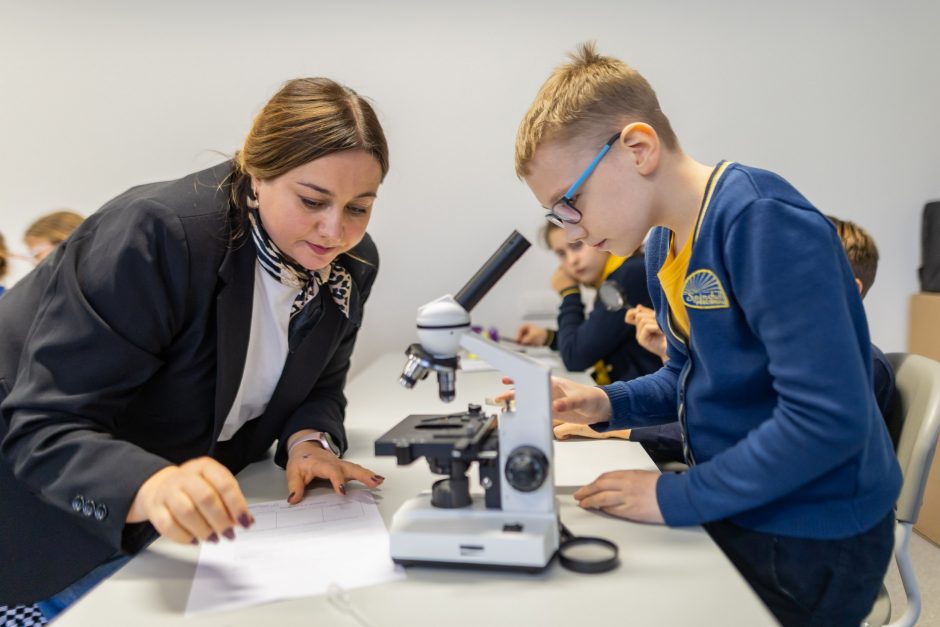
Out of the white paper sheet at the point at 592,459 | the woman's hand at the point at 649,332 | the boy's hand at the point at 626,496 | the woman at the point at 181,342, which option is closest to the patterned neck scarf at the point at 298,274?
the woman at the point at 181,342

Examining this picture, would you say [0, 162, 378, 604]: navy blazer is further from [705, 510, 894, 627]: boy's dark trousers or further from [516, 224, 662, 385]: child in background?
[516, 224, 662, 385]: child in background

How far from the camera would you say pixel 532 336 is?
2.86 m

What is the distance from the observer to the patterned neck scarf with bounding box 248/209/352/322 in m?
1.17

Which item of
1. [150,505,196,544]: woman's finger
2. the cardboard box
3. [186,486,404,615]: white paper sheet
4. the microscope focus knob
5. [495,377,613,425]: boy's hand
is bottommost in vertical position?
the cardboard box

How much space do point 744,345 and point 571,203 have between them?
301 mm

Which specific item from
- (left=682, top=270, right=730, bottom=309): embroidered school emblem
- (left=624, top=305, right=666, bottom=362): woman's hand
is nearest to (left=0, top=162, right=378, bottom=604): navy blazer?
(left=682, top=270, right=730, bottom=309): embroidered school emblem

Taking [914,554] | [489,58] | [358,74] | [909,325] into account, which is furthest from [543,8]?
[914,554]

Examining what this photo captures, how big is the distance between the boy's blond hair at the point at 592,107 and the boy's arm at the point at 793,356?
0.24m

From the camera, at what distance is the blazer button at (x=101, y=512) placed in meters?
0.87

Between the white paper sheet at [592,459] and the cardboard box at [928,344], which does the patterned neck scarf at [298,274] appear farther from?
the cardboard box at [928,344]

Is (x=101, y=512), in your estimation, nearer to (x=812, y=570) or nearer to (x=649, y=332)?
(x=812, y=570)

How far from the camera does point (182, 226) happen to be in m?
1.07

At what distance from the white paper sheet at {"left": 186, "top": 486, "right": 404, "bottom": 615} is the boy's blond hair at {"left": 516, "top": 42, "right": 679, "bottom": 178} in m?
0.57

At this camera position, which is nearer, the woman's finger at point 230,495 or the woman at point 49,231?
the woman's finger at point 230,495
